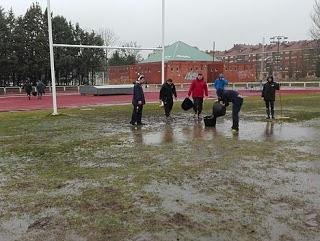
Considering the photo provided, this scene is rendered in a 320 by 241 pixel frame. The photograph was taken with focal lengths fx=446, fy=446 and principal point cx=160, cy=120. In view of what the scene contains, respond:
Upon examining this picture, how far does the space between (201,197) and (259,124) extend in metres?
9.29

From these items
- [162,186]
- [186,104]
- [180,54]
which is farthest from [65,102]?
[180,54]

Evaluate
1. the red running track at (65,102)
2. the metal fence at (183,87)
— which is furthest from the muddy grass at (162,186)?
the metal fence at (183,87)

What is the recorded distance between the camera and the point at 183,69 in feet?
235

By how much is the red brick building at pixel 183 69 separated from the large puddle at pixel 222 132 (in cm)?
5487

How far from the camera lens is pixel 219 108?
46.1 feet

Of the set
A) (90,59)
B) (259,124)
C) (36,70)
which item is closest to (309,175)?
(259,124)

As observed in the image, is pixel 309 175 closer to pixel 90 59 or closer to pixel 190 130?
pixel 190 130

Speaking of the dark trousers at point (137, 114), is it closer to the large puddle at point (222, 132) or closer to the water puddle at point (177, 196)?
the large puddle at point (222, 132)

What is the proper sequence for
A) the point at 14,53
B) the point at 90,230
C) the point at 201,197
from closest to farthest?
the point at 90,230
the point at 201,197
the point at 14,53

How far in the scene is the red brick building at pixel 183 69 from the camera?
71688 mm

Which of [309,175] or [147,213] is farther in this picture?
[309,175]

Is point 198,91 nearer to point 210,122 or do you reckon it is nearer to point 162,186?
point 210,122

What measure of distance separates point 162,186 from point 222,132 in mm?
6555

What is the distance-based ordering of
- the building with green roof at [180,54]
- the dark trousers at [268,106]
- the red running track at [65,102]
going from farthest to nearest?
the building with green roof at [180,54] < the red running track at [65,102] < the dark trousers at [268,106]
